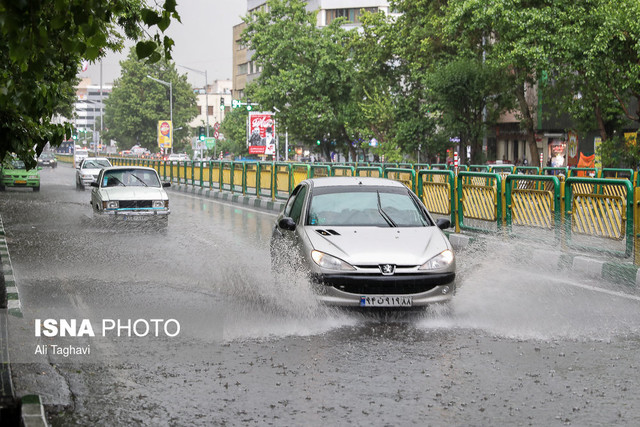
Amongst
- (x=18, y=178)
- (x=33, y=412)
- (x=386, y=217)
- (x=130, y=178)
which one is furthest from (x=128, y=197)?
(x=18, y=178)

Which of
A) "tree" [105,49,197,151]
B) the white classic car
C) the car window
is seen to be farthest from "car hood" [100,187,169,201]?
"tree" [105,49,197,151]

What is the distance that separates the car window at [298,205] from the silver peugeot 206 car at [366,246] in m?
0.03

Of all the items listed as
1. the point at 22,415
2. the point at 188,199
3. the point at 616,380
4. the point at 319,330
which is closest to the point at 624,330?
the point at 616,380

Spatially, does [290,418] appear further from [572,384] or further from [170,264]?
[170,264]

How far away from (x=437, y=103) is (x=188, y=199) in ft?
48.0

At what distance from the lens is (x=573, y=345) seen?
25.4ft

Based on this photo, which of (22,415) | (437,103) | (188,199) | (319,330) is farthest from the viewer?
(437,103)

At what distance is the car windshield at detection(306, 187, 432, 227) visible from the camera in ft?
32.6

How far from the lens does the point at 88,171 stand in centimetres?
4103

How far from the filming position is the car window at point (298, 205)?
10463mm

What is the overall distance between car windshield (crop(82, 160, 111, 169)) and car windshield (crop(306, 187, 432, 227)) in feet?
108

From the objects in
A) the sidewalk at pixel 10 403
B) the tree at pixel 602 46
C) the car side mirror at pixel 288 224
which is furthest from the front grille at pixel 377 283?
the tree at pixel 602 46

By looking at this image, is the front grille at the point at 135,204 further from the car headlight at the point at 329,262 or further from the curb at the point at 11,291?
the car headlight at the point at 329,262

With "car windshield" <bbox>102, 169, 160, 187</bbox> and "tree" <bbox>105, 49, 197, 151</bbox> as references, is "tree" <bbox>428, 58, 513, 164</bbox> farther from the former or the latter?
"tree" <bbox>105, 49, 197, 151</bbox>
